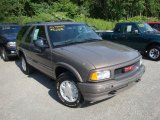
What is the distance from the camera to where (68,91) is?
16.3 feet

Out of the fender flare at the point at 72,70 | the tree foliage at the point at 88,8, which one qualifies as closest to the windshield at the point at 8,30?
the fender flare at the point at 72,70

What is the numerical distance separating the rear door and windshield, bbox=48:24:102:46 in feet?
0.67

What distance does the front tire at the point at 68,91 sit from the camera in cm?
479

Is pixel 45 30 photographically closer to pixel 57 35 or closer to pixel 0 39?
pixel 57 35

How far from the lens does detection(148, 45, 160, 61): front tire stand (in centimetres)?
922

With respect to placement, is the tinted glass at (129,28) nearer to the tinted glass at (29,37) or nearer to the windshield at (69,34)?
the windshield at (69,34)

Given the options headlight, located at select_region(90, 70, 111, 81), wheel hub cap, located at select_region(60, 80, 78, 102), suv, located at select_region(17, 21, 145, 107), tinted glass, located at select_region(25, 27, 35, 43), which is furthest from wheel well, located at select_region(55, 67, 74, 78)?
tinted glass, located at select_region(25, 27, 35, 43)

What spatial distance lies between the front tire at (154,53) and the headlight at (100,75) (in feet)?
17.8

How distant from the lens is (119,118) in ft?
14.7

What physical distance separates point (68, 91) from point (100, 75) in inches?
37.6

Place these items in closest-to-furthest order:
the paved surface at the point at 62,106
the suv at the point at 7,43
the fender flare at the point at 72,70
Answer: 1. the fender flare at the point at 72,70
2. the paved surface at the point at 62,106
3. the suv at the point at 7,43

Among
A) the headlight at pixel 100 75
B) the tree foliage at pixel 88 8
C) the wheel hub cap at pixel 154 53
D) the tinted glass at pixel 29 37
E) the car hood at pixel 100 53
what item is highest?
the tree foliage at pixel 88 8

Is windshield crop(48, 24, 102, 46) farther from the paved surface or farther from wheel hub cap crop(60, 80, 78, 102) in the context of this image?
the paved surface

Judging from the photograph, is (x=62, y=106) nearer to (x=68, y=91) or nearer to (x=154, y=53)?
(x=68, y=91)
